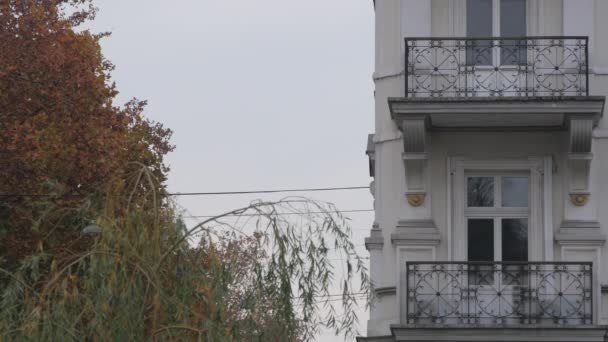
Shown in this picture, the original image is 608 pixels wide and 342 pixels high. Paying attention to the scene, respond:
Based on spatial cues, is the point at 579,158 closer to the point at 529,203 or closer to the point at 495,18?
the point at 529,203

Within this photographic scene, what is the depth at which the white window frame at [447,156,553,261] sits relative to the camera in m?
29.2

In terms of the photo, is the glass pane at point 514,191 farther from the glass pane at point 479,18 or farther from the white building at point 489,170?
the glass pane at point 479,18


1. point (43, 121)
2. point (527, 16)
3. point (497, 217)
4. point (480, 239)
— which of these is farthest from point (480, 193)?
point (43, 121)

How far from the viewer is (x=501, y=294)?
94.3ft

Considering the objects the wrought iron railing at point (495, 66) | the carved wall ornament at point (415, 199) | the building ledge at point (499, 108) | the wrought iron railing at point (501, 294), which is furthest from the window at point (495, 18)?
the wrought iron railing at point (501, 294)

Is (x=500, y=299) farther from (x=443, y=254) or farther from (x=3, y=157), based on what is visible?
(x=3, y=157)

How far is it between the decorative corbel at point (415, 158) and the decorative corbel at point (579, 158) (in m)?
2.18

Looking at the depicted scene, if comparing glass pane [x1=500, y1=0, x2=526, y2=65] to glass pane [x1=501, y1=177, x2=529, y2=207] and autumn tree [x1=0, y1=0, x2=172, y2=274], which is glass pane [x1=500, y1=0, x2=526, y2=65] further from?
autumn tree [x1=0, y1=0, x2=172, y2=274]

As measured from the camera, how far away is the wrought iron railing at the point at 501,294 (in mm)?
28500

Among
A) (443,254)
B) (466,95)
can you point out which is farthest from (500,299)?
(466,95)

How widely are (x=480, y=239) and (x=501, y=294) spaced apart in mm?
1084

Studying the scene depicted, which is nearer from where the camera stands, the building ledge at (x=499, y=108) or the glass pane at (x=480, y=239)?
the building ledge at (x=499, y=108)

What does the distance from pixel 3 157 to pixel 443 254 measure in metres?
10.5

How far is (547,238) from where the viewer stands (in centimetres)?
2909
